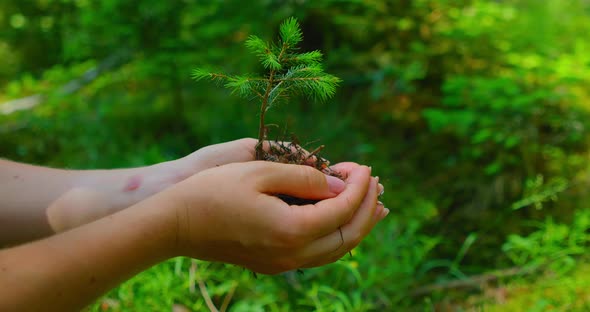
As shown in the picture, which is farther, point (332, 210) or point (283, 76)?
point (283, 76)

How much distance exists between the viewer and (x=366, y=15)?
304 cm

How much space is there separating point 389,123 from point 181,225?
2.48 metres

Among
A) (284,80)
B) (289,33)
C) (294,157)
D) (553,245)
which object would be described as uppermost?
(289,33)

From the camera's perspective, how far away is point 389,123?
3.28 meters

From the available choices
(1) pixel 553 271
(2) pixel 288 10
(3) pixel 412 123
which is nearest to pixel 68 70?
(2) pixel 288 10

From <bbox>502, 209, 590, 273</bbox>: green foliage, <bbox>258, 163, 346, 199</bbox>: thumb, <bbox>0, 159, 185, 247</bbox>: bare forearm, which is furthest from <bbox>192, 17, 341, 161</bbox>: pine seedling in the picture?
<bbox>502, 209, 590, 273</bbox>: green foliage

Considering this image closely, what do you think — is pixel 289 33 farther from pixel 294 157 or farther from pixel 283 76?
pixel 294 157

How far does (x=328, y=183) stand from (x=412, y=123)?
2147 millimetres

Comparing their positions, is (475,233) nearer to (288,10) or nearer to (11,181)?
(288,10)

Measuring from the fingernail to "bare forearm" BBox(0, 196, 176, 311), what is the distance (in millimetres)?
395

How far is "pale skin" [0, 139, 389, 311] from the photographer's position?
87 cm

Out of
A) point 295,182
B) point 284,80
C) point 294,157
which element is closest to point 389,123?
point 294,157

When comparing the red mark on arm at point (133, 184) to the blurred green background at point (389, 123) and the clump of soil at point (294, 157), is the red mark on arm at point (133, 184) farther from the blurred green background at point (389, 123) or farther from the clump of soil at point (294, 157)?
the blurred green background at point (389, 123)

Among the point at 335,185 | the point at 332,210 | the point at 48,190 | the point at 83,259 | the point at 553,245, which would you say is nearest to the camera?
the point at 83,259
